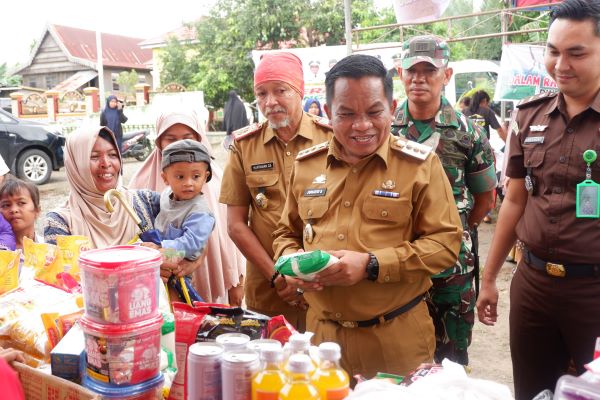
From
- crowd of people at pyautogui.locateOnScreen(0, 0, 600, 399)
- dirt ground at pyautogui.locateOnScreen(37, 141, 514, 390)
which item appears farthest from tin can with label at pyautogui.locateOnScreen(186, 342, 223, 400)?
dirt ground at pyautogui.locateOnScreen(37, 141, 514, 390)

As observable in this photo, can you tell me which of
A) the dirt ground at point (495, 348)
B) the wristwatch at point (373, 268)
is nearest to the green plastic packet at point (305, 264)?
the wristwatch at point (373, 268)

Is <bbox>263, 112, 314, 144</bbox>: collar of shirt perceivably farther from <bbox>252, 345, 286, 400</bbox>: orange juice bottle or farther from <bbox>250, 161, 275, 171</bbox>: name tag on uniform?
<bbox>252, 345, 286, 400</bbox>: orange juice bottle

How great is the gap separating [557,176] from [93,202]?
2.04 m

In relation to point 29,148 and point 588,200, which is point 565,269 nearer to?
point 588,200

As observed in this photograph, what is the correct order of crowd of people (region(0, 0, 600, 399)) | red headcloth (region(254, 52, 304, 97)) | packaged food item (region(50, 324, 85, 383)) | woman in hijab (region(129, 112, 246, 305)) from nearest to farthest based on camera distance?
packaged food item (region(50, 324, 85, 383)) → crowd of people (region(0, 0, 600, 399)) → red headcloth (region(254, 52, 304, 97)) → woman in hijab (region(129, 112, 246, 305))

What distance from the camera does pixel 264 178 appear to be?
8.54ft

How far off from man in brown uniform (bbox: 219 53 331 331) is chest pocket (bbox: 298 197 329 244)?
0.55 m

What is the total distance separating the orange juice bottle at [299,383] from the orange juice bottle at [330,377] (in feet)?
0.09

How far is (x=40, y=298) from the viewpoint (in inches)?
69.5

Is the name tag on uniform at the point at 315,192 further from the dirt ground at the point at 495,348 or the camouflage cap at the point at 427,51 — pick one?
the dirt ground at the point at 495,348

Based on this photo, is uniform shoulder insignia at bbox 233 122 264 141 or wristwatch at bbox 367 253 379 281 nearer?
wristwatch at bbox 367 253 379 281

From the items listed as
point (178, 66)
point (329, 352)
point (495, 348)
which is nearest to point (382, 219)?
point (329, 352)

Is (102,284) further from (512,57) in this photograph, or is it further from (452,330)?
(512,57)

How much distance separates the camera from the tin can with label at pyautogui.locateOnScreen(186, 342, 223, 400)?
130 centimetres
